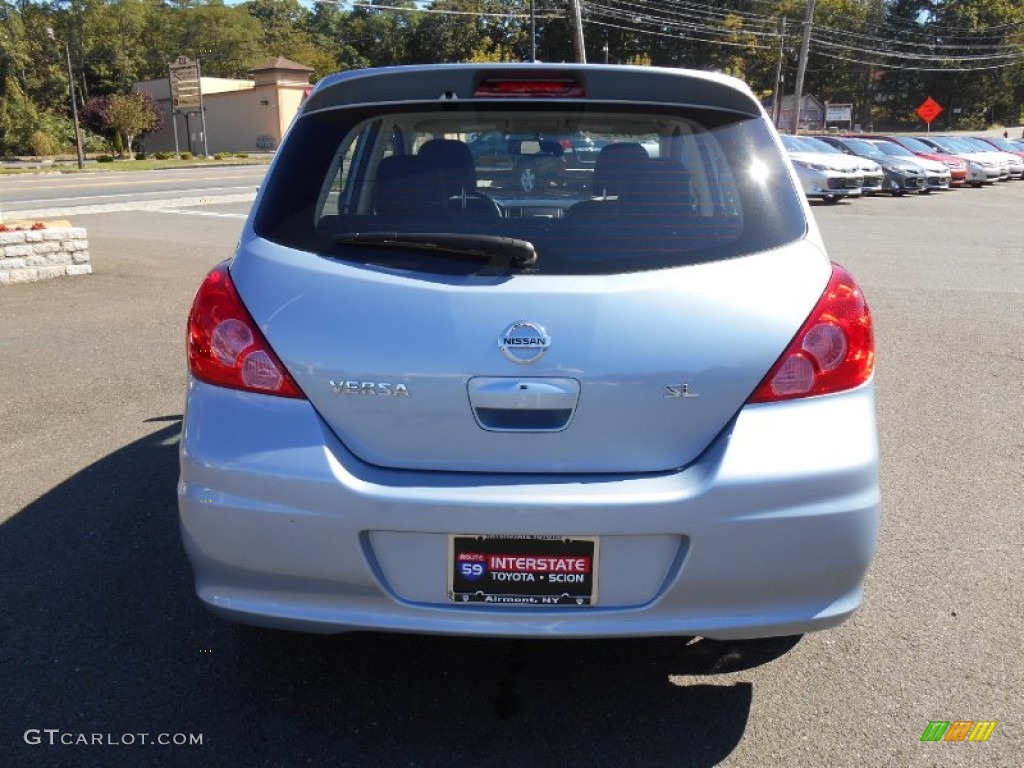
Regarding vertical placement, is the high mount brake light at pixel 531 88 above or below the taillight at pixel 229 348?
above

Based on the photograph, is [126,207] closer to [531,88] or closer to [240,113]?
[531,88]

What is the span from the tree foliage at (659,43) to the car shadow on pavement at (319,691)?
75.1 meters

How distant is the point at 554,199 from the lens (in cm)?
292

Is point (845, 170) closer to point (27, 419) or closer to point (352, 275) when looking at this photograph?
point (27, 419)

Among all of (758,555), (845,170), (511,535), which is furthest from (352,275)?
(845,170)

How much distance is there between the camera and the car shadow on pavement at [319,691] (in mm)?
2557

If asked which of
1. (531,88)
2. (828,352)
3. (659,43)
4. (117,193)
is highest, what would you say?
(659,43)

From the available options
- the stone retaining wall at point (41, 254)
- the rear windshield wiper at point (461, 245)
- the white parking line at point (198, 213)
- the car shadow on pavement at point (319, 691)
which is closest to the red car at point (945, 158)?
the white parking line at point (198, 213)

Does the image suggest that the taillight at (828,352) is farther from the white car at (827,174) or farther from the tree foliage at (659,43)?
the tree foliage at (659,43)

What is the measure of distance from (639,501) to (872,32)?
10998 centimetres

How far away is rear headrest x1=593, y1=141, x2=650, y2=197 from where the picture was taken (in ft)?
8.75

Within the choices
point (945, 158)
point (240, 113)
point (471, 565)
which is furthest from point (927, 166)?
point (240, 113)

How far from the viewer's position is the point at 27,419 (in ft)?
18.2

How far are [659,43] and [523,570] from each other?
96534 millimetres
